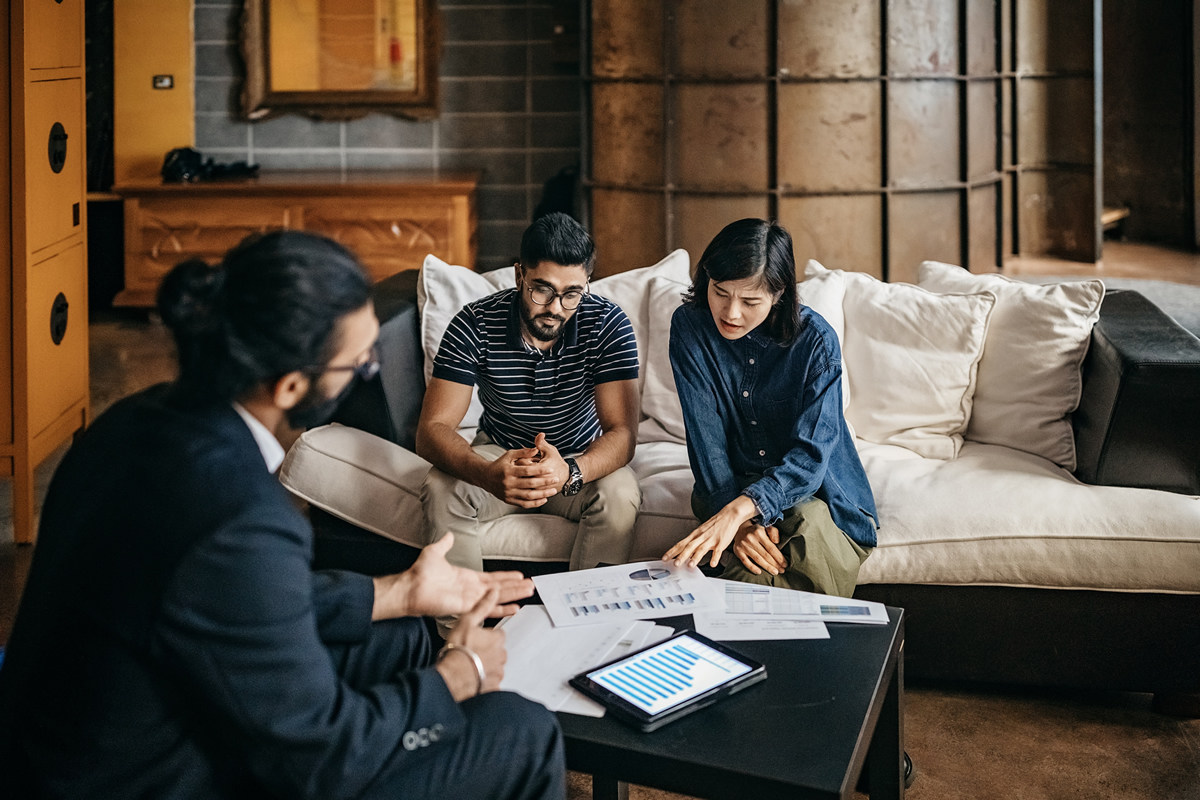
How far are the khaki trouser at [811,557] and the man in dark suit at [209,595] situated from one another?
3.46 ft

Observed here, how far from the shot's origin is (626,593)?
1904 mm

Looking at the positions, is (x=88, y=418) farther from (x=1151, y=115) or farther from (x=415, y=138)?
(x=1151, y=115)

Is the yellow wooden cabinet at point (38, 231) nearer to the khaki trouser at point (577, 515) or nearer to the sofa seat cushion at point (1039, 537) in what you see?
the khaki trouser at point (577, 515)

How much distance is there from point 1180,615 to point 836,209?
349 centimetres

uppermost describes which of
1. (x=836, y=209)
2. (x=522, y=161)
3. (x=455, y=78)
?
(x=455, y=78)

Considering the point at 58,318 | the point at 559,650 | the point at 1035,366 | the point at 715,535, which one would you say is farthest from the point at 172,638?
the point at 58,318

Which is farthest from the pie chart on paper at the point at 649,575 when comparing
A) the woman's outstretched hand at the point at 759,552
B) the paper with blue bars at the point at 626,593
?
the woman's outstretched hand at the point at 759,552

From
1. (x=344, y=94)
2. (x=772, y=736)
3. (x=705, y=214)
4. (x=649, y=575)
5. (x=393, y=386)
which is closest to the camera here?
(x=772, y=736)

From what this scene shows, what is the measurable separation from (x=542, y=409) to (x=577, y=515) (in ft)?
0.86

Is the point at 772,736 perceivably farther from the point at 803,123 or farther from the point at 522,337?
the point at 803,123

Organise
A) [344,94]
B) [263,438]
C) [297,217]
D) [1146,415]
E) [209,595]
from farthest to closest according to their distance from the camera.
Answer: [344,94]
[297,217]
[1146,415]
[263,438]
[209,595]

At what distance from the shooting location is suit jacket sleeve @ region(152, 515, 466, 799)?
112 cm

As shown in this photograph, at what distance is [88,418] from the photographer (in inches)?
158

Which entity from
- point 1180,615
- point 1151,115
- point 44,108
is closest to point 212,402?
point 1180,615
